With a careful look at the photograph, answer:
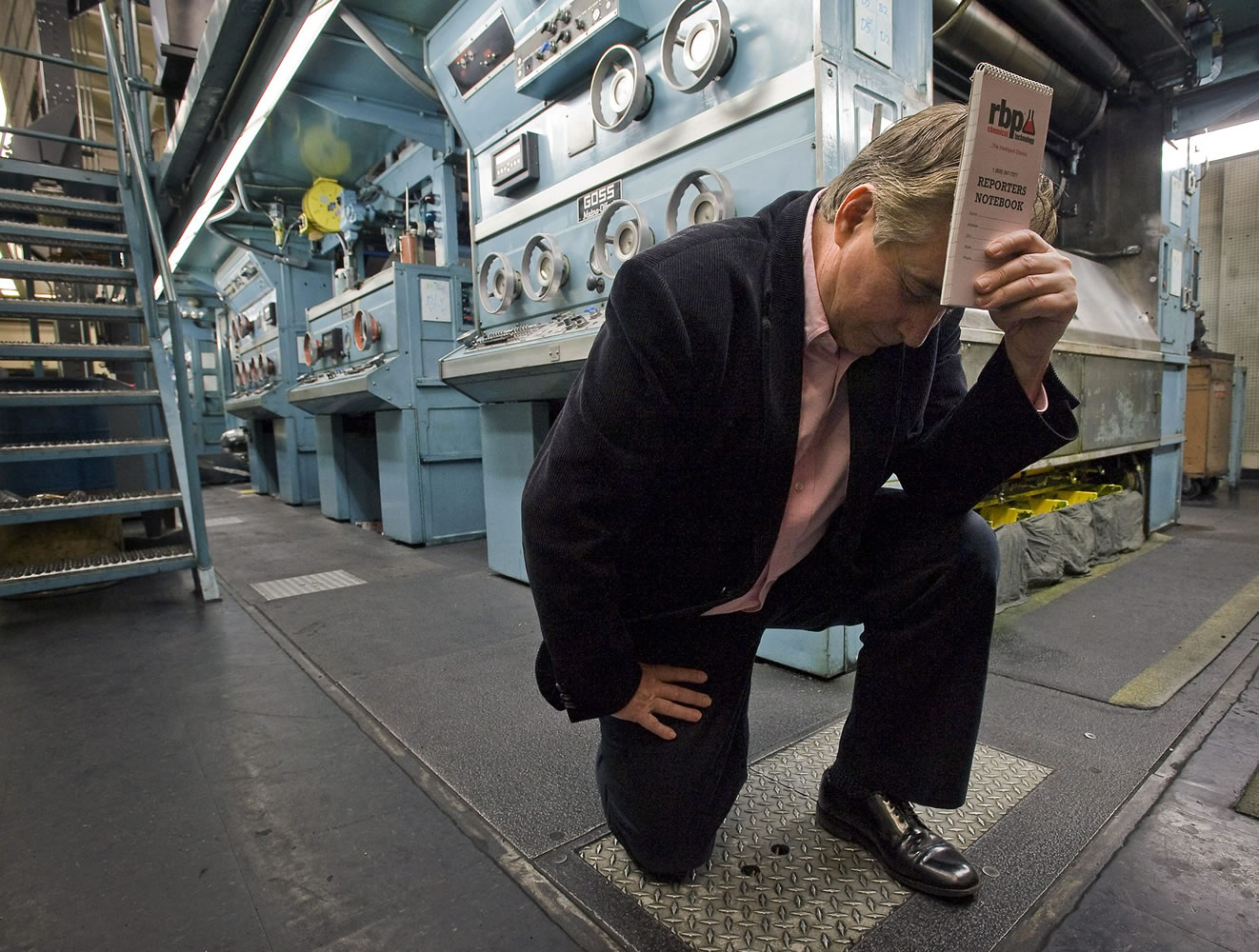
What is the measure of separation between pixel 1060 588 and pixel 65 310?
4481 millimetres

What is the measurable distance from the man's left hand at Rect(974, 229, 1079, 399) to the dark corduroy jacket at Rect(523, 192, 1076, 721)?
0.08 m

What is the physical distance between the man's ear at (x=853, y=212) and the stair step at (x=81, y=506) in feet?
9.68

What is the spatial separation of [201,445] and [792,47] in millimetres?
9875

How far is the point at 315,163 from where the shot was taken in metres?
4.89

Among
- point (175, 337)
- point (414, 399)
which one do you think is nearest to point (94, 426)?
point (175, 337)

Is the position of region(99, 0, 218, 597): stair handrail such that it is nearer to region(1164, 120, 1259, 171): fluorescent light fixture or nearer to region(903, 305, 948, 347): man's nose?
region(903, 305, 948, 347): man's nose

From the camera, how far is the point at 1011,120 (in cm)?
69

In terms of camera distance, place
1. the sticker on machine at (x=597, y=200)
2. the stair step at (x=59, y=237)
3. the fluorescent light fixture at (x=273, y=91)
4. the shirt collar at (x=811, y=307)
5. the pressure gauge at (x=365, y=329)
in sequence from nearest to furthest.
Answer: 1. the shirt collar at (x=811, y=307)
2. the sticker on machine at (x=597, y=200)
3. the fluorescent light fixture at (x=273, y=91)
4. the stair step at (x=59, y=237)
5. the pressure gauge at (x=365, y=329)

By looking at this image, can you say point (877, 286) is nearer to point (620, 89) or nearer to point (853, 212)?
point (853, 212)

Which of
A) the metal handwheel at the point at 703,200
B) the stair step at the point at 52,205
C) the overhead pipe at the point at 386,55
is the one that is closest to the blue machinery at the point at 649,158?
the metal handwheel at the point at 703,200

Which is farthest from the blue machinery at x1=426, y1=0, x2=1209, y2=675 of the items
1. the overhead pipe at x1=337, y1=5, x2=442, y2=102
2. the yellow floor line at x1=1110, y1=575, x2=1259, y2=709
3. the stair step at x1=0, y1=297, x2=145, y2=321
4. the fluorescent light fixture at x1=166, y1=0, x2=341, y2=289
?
the stair step at x1=0, y1=297, x2=145, y2=321

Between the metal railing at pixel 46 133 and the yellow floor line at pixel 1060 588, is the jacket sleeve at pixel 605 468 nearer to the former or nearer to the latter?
the yellow floor line at pixel 1060 588

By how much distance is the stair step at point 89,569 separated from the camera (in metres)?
2.46

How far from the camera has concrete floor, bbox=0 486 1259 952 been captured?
1.00 m
